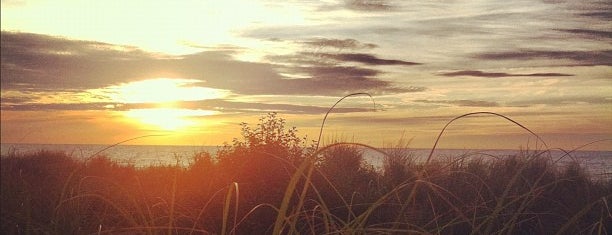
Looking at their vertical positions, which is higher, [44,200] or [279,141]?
[279,141]

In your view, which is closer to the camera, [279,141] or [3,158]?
[279,141]

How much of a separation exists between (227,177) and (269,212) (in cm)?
153

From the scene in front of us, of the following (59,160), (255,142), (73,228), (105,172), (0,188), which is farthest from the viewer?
(59,160)

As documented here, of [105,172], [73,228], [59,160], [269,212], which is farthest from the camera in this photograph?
[59,160]

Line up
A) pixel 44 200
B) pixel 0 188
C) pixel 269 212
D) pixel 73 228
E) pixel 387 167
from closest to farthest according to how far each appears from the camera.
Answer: pixel 73 228
pixel 269 212
pixel 44 200
pixel 0 188
pixel 387 167

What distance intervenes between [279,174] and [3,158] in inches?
427

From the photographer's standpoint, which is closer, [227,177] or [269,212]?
[269,212]

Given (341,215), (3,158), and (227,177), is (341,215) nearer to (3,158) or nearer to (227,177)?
(227,177)

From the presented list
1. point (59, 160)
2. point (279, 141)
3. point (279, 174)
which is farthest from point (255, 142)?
point (59, 160)

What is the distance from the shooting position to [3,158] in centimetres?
1711

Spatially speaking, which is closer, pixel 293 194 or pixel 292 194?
pixel 293 194

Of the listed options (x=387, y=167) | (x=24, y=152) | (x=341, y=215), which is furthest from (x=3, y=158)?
(x=341, y=215)

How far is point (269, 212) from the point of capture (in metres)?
8.73

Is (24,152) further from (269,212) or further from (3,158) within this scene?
(269,212)
